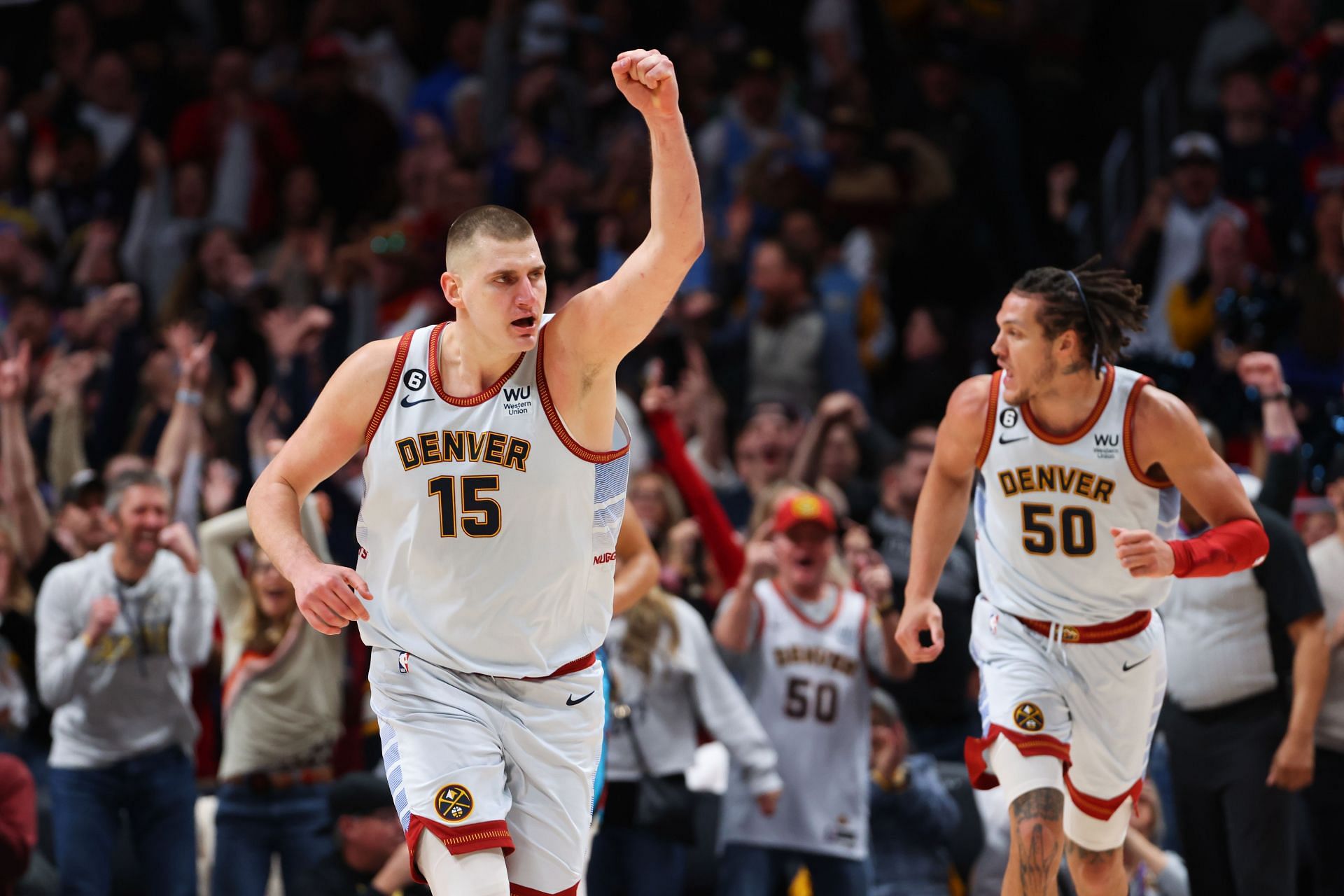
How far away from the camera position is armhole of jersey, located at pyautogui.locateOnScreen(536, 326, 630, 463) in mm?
5426

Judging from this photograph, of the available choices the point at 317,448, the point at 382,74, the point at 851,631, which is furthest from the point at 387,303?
the point at 317,448

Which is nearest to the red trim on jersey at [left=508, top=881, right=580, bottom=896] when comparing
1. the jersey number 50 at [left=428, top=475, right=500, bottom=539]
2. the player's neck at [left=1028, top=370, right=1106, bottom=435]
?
the jersey number 50 at [left=428, top=475, right=500, bottom=539]

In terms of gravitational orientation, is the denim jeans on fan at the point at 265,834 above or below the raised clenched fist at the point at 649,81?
below

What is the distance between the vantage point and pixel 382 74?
51.0 ft

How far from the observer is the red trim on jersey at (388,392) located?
5.52 metres

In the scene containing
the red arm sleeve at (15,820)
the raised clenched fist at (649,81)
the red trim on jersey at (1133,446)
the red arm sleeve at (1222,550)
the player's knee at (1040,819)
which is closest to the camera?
the raised clenched fist at (649,81)

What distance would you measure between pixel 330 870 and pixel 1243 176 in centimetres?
832

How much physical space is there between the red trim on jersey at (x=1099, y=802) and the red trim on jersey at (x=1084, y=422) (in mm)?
1321

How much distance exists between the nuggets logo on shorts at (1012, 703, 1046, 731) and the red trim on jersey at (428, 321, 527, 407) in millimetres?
2302

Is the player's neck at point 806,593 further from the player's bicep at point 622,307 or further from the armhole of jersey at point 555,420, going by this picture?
the player's bicep at point 622,307

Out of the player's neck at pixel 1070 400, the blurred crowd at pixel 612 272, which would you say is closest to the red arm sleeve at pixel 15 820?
the blurred crowd at pixel 612 272

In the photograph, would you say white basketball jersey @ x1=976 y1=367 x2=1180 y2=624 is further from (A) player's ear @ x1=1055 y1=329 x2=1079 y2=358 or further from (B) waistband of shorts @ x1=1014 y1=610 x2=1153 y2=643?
(A) player's ear @ x1=1055 y1=329 x2=1079 y2=358

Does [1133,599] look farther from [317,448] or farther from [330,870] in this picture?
[330,870]

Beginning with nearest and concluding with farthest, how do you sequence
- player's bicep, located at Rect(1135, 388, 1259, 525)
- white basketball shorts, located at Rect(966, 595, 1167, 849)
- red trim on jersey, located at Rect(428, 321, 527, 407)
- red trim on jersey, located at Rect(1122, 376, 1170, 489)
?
red trim on jersey, located at Rect(428, 321, 527, 407), player's bicep, located at Rect(1135, 388, 1259, 525), red trim on jersey, located at Rect(1122, 376, 1170, 489), white basketball shorts, located at Rect(966, 595, 1167, 849)
